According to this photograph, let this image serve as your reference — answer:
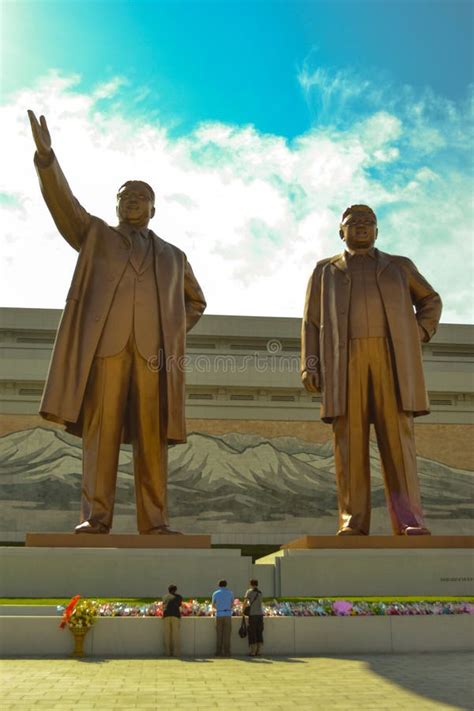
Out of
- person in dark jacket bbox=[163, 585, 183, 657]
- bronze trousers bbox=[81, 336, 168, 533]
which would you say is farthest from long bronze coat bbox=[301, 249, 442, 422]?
person in dark jacket bbox=[163, 585, 183, 657]

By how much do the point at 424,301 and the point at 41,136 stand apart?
4.24 meters

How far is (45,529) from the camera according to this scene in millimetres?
19609

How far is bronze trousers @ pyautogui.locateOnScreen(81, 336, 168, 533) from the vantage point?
7.01 metres

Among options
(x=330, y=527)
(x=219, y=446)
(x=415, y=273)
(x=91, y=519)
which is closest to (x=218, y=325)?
(x=219, y=446)

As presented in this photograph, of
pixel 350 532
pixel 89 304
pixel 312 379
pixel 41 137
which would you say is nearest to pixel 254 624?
pixel 350 532

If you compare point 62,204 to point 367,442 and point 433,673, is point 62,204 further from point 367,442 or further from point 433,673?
point 433,673

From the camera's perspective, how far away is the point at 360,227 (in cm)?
813

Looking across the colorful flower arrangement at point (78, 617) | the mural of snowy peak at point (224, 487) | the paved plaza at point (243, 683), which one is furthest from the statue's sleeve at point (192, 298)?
the mural of snowy peak at point (224, 487)

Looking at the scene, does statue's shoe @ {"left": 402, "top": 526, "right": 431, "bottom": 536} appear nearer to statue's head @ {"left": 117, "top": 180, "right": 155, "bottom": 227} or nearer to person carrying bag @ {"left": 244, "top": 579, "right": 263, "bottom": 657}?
person carrying bag @ {"left": 244, "top": 579, "right": 263, "bottom": 657}

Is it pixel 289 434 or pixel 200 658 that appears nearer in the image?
pixel 200 658

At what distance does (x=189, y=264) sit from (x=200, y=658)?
3.98 metres

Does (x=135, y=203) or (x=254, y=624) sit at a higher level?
(x=135, y=203)

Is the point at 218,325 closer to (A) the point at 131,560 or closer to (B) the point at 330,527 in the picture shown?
(B) the point at 330,527

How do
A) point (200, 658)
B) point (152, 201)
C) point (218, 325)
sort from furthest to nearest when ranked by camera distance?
point (218, 325) < point (152, 201) < point (200, 658)
